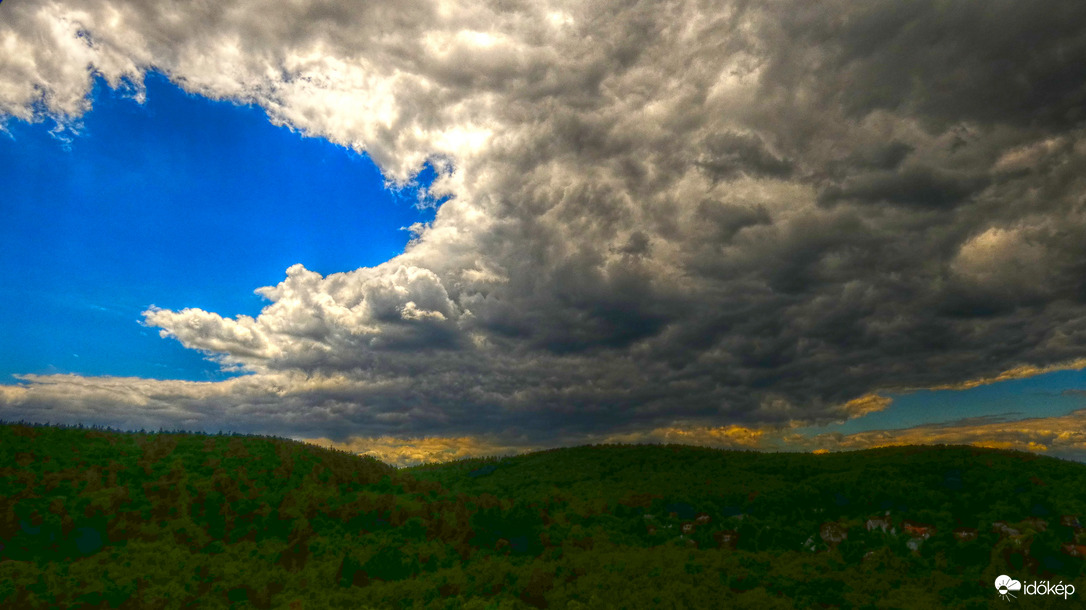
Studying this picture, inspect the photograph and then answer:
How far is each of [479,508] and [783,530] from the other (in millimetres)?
18644

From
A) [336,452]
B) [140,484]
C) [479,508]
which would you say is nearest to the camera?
[140,484]

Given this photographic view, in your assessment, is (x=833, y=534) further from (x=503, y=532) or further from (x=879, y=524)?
(x=503, y=532)

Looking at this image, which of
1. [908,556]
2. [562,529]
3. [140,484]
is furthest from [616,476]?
[140,484]

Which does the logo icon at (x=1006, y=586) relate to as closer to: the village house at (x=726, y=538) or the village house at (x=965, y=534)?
the village house at (x=965, y=534)

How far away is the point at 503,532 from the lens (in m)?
32.2

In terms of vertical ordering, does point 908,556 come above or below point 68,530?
below

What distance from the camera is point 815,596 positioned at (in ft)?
75.5

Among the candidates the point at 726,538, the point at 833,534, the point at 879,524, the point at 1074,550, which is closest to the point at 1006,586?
the point at 1074,550

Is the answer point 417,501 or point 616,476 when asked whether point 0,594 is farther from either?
point 616,476

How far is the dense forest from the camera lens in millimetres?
23062

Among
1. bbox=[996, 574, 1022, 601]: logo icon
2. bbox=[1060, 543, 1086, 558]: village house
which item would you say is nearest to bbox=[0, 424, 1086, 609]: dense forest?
bbox=[996, 574, 1022, 601]: logo icon

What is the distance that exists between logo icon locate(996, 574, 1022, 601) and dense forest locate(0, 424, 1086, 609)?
34 centimetres

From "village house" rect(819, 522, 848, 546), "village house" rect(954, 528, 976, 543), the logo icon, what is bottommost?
the logo icon

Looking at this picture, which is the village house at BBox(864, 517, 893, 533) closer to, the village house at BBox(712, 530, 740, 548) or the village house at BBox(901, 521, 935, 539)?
the village house at BBox(901, 521, 935, 539)
